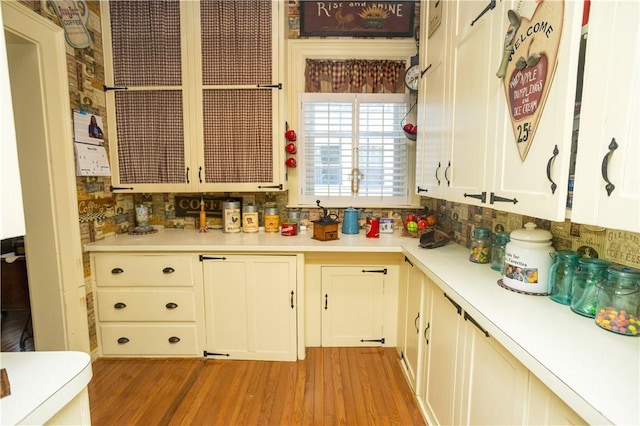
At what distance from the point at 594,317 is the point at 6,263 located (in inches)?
129

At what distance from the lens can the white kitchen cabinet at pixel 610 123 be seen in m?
0.69

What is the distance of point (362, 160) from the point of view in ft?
8.29

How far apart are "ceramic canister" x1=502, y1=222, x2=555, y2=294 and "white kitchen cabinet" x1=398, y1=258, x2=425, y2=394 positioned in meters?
0.57

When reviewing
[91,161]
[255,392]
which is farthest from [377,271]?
[91,161]

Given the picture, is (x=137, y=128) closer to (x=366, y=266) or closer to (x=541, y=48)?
(x=366, y=266)

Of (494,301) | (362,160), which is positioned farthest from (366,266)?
(494,301)

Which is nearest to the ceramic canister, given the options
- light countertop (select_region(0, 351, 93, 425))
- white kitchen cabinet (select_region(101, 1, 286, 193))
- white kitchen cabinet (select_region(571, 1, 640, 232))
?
white kitchen cabinet (select_region(571, 1, 640, 232))

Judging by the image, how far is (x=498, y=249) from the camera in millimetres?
1481

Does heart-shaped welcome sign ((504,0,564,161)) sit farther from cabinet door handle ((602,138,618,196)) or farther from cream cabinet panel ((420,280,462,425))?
cream cabinet panel ((420,280,462,425))

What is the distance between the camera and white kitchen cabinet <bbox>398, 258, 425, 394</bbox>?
174 cm

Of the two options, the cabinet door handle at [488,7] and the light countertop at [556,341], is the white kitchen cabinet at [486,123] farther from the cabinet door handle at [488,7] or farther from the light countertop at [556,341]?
the light countertop at [556,341]

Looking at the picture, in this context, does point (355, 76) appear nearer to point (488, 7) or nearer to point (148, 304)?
point (488, 7)

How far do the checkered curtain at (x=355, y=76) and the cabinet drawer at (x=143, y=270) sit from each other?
1711 millimetres

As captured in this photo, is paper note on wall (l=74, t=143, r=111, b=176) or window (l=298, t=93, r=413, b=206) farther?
window (l=298, t=93, r=413, b=206)
